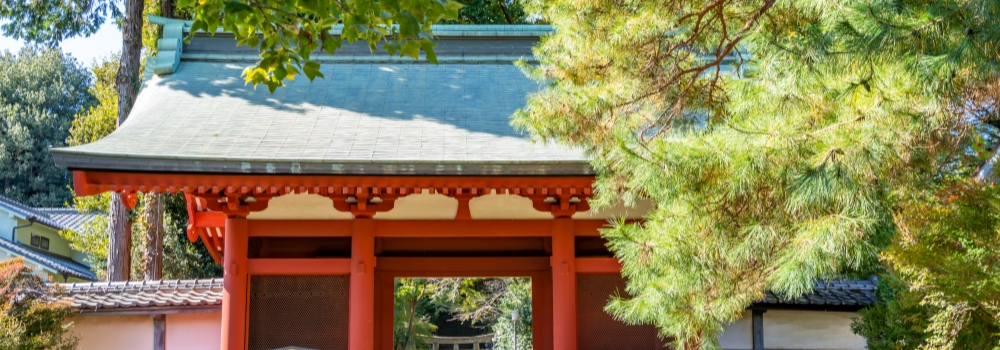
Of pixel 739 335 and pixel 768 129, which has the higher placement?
pixel 768 129

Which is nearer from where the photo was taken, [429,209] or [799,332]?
[429,209]

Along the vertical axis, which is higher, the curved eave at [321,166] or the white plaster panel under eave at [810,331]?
the curved eave at [321,166]

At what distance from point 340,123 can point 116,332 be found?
2891 mm

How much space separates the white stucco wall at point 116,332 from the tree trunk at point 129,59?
584 centimetres

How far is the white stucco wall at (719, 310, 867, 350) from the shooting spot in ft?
27.3

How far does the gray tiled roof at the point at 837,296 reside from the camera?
818 centimetres

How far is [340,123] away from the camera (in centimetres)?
782

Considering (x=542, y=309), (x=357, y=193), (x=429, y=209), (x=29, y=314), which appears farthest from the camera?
(x=542, y=309)

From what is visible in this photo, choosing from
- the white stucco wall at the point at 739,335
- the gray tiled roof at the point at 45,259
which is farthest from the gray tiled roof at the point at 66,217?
the white stucco wall at the point at 739,335

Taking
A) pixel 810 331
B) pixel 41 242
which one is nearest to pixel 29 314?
pixel 810 331

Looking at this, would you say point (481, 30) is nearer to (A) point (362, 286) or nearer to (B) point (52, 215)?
(A) point (362, 286)

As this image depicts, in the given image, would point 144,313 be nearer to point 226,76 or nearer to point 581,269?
point 226,76

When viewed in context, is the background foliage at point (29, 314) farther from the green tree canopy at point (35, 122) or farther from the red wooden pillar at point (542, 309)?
the green tree canopy at point (35, 122)

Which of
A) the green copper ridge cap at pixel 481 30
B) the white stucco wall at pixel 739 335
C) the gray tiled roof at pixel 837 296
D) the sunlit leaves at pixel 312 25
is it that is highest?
the green copper ridge cap at pixel 481 30
